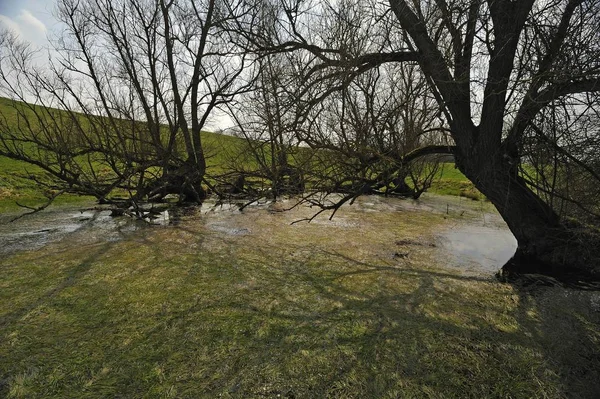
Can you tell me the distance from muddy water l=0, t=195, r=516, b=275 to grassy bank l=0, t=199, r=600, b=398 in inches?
21.4

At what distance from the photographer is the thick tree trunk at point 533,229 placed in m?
4.52

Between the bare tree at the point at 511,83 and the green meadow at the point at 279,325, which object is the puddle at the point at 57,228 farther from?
the bare tree at the point at 511,83

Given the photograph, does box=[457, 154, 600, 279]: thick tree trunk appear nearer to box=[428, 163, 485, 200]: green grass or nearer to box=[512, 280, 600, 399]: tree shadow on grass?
box=[512, 280, 600, 399]: tree shadow on grass

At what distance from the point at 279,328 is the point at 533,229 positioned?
4204mm

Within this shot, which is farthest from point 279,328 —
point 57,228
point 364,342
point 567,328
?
point 57,228

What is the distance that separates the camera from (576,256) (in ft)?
15.3

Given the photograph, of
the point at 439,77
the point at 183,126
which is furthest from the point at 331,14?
the point at 183,126

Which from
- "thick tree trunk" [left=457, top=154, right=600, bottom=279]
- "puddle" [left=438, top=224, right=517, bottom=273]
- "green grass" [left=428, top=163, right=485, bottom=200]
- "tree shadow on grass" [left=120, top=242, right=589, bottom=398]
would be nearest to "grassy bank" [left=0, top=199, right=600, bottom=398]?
"tree shadow on grass" [left=120, top=242, right=589, bottom=398]

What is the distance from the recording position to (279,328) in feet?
9.64

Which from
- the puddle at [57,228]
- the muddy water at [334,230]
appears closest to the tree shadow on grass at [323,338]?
the muddy water at [334,230]

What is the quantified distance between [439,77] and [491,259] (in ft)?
9.77

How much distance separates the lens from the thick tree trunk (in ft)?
14.8

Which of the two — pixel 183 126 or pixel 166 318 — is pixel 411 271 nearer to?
pixel 166 318

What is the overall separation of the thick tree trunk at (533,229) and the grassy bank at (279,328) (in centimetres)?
90
